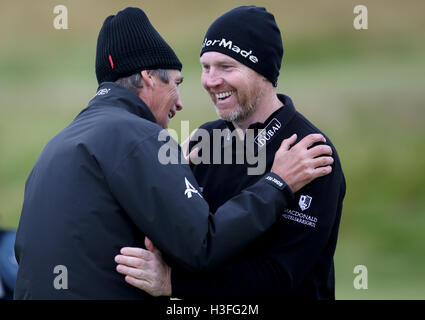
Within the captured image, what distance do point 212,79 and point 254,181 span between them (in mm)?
566

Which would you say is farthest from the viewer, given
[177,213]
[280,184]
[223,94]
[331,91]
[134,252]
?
[331,91]

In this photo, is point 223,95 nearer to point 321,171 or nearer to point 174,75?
point 174,75

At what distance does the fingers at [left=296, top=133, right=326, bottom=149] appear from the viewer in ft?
9.97

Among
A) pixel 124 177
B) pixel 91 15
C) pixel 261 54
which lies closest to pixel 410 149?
pixel 91 15

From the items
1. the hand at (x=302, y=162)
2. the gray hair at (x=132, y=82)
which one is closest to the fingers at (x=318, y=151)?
the hand at (x=302, y=162)

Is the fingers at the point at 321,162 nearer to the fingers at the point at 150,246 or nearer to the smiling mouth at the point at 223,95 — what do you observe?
the smiling mouth at the point at 223,95

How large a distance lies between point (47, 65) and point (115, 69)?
12.2 meters

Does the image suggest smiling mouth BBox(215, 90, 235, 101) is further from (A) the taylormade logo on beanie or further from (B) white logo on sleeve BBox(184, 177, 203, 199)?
(B) white logo on sleeve BBox(184, 177, 203, 199)

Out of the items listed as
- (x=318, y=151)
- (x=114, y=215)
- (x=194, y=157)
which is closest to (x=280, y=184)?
(x=318, y=151)

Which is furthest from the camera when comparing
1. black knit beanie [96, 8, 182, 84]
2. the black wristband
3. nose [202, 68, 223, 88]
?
nose [202, 68, 223, 88]

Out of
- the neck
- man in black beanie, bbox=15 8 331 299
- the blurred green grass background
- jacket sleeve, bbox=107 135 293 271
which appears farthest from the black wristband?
the blurred green grass background

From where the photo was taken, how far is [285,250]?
3.02m

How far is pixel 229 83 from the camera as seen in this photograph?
335cm

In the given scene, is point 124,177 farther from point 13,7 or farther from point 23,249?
point 13,7
